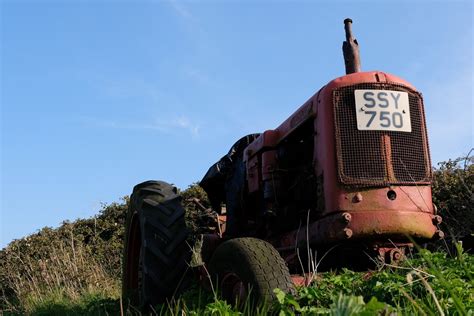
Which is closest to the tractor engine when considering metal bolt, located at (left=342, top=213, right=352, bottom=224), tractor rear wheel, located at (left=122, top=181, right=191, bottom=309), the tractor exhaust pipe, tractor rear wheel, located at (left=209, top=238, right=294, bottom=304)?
metal bolt, located at (left=342, top=213, right=352, bottom=224)

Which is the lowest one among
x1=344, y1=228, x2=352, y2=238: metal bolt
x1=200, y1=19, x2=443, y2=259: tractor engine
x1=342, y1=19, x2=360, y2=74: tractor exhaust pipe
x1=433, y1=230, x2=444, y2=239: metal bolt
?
x1=433, y1=230, x2=444, y2=239: metal bolt

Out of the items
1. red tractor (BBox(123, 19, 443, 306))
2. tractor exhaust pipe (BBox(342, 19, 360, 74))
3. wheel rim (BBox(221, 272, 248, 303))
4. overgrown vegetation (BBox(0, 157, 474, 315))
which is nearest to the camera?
overgrown vegetation (BBox(0, 157, 474, 315))

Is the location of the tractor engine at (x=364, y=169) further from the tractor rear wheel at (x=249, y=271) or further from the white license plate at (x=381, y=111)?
the tractor rear wheel at (x=249, y=271)

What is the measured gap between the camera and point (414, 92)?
4051mm

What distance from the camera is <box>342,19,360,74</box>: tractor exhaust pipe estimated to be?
14.7 feet

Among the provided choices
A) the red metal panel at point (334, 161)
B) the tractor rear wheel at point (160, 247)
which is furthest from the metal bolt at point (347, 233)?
the tractor rear wheel at point (160, 247)

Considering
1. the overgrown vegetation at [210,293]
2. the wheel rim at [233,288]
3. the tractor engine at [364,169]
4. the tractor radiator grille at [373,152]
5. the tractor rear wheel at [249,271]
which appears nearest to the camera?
the overgrown vegetation at [210,293]

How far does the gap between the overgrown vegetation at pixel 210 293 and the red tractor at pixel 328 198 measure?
0.68ft

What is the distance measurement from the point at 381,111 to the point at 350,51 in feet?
2.76

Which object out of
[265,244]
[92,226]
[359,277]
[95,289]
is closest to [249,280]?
[265,244]

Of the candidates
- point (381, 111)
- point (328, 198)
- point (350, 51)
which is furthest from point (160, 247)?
point (350, 51)

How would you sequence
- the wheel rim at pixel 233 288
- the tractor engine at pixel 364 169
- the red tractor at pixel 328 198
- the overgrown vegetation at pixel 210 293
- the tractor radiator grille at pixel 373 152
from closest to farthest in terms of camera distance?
1. the overgrown vegetation at pixel 210 293
2. the wheel rim at pixel 233 288
3. the red tractor at pixel 328 198
4. the tractor engine at pixel 364 169
5. the tractor radiator grille at pixel 373 152

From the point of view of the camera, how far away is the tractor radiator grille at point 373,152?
378 cm

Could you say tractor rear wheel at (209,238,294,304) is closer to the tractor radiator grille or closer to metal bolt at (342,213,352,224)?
metal bolt at (342,213,352,224)
